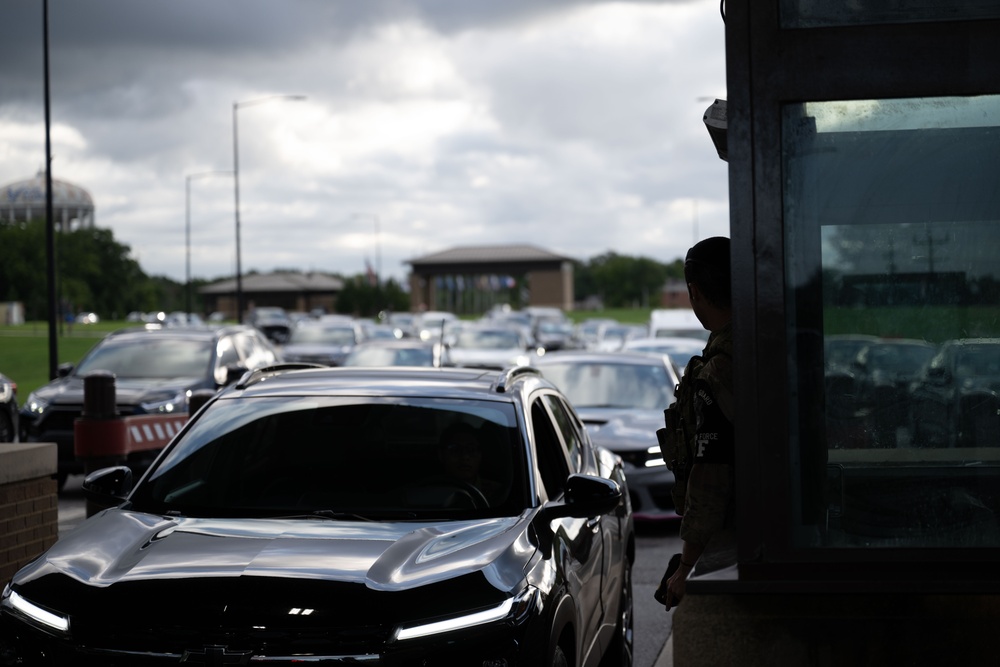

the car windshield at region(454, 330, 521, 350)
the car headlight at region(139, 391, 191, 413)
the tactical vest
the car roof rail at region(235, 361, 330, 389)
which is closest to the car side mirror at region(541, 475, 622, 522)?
the tactical vest

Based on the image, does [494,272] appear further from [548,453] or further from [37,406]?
[548,453]

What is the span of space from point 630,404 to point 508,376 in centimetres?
773

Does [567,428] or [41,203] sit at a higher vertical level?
[41,203]

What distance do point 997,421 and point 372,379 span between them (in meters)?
3.36

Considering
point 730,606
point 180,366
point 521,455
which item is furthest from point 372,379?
point 180,366

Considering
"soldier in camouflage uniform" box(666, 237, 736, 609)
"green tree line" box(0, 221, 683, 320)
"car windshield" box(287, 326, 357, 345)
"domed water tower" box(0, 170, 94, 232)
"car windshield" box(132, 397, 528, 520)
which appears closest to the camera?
"soldier in camouflage uniform" box(666, 237, 736, 609)

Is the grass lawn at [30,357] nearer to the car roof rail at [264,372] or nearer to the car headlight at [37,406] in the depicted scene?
the car headlight at [37,406]

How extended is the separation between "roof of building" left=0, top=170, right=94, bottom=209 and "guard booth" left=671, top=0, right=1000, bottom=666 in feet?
479

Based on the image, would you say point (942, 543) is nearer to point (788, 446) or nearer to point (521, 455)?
point (788, 446)

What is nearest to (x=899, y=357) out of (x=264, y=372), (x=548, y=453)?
(x=548, y=453)

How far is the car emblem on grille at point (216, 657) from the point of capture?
404 cm

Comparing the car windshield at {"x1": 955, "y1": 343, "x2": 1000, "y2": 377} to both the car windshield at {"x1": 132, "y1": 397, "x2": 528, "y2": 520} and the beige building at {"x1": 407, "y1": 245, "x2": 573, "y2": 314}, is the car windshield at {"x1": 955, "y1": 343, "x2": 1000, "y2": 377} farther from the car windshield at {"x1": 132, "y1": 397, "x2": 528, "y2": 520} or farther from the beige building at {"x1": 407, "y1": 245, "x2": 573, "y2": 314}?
the beige building at {"x1": 407, "y1": 245, "x2": 573, "y2": 314}

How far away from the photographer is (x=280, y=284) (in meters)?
173

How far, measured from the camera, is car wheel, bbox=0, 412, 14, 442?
17328 mm
